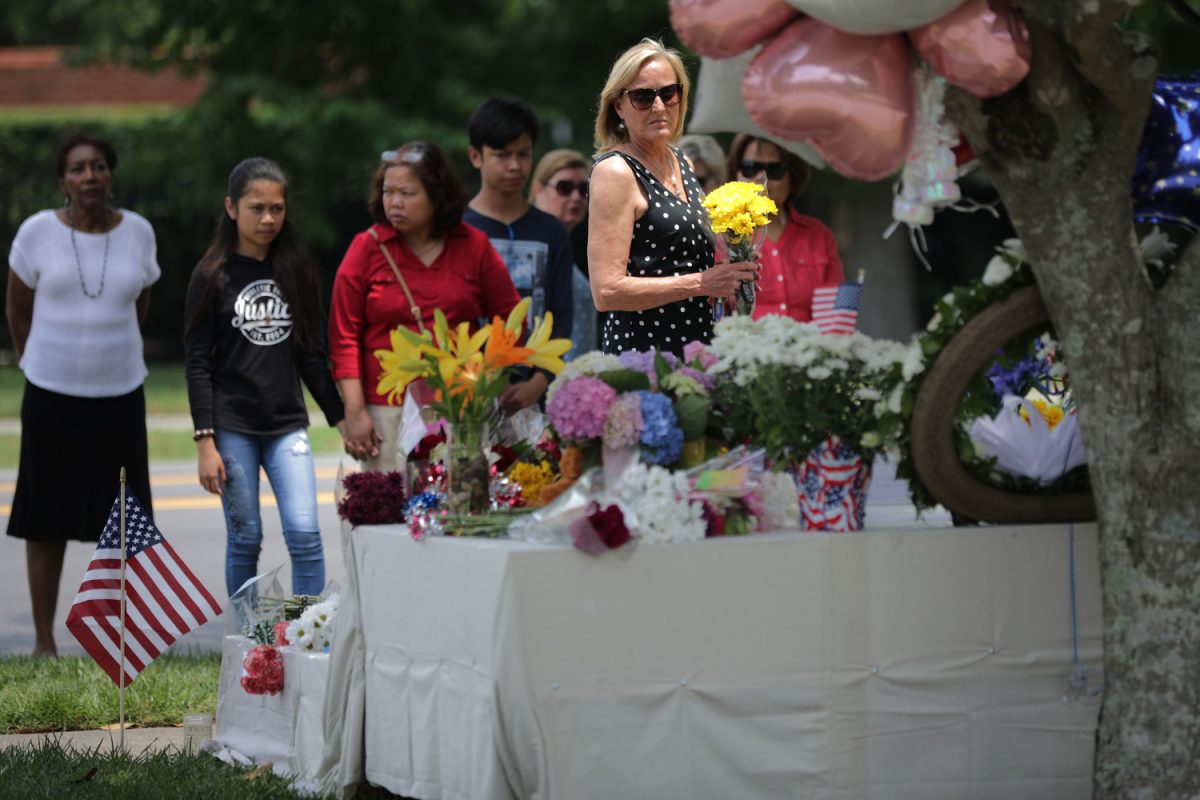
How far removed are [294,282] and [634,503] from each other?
261cm

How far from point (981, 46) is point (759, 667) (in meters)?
1.51

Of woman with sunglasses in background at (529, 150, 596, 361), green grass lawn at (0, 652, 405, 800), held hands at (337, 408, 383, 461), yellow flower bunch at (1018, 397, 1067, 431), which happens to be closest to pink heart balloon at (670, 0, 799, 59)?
yellow flower bunch at (1018, 397, 1067, 431)

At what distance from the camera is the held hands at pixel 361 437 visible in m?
5.89

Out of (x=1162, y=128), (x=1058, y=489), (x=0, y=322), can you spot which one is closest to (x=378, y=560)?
(x=1058, y=489)

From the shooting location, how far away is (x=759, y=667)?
4035 millimetres

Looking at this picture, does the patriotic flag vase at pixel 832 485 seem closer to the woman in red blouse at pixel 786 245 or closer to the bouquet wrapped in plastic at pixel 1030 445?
the bouquet wrapped in plastic at pixel 1030 445

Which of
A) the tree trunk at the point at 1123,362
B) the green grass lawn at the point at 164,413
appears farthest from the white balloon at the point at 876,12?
the green grass lawn at the point at 164,413

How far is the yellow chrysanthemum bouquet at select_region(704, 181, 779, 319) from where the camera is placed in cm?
506

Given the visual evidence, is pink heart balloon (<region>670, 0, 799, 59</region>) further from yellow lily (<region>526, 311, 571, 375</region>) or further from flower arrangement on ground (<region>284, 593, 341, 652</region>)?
flower arrangement on ground (<region>284, 593, 341, 652</region>)

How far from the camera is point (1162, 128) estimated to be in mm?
4105

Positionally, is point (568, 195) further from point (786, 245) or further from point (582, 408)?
point (582, 408)

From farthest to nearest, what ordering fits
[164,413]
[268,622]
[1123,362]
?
[164,413]
[268,622]
[1123,362]

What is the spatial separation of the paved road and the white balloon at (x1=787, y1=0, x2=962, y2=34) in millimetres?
4282

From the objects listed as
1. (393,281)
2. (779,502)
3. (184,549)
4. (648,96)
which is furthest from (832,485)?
(184,549)
